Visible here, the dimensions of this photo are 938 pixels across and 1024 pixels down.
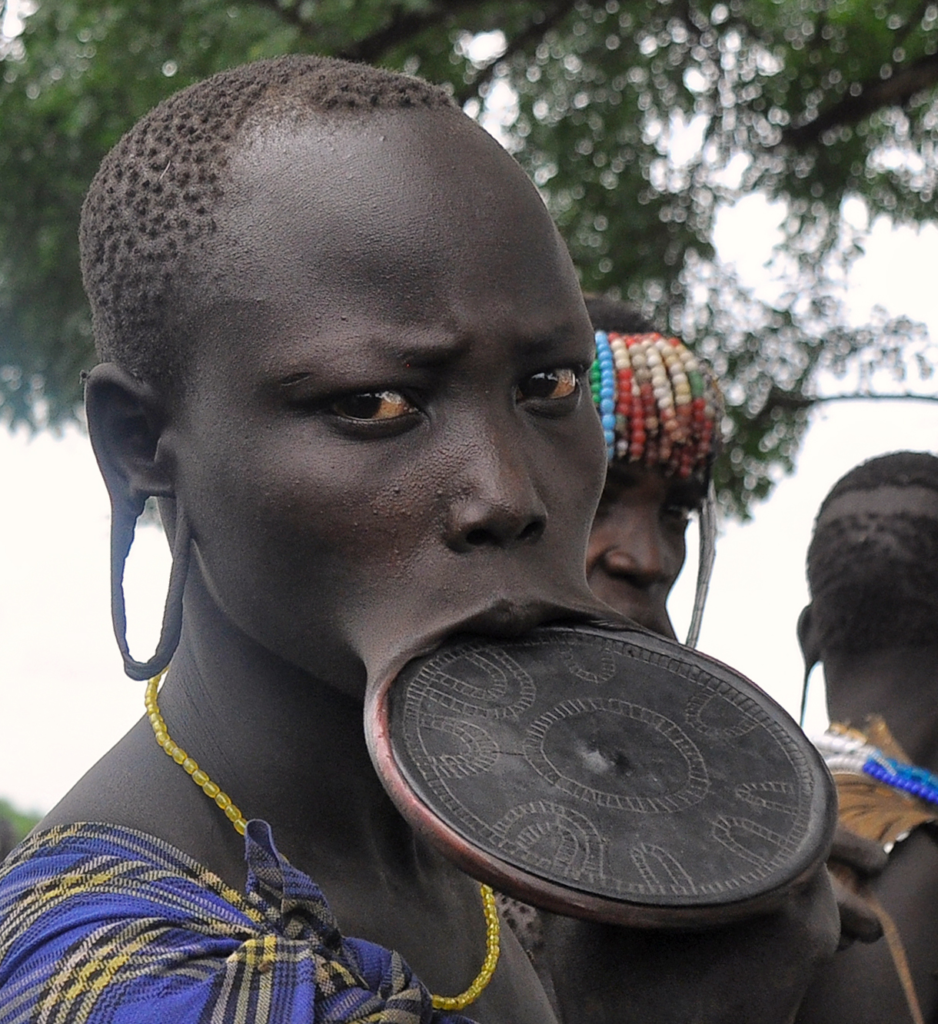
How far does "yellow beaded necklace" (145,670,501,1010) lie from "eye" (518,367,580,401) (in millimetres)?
630

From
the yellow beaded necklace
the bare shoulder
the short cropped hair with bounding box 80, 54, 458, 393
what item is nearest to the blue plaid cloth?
the yellow beaded necklace

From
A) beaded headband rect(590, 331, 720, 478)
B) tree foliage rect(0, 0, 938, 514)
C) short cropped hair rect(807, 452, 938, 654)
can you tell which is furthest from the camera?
tree foliage rect(0, 0, 938, 514)

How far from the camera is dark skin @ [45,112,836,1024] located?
1631 millimetres

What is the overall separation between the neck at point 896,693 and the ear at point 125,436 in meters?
2.30

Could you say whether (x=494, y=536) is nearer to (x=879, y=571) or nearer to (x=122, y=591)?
(x=122, y=591)

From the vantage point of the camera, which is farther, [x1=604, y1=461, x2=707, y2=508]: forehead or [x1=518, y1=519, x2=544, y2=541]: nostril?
[x1=604, y1=461, x2=707, y2=508]: forehead

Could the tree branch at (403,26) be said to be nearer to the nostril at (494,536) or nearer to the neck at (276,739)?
the neck at (276,739)

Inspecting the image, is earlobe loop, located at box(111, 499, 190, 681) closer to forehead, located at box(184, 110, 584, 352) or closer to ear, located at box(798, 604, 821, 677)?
forehead, located at box(184, 110, 584, 352)

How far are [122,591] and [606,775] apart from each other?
0.74 meters

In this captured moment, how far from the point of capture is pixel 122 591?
76.0 inches

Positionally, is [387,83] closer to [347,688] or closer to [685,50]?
[347,688]

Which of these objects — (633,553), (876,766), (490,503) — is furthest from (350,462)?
(876,766)

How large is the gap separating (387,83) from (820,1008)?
76.7 inches

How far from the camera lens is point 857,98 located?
277 inches
